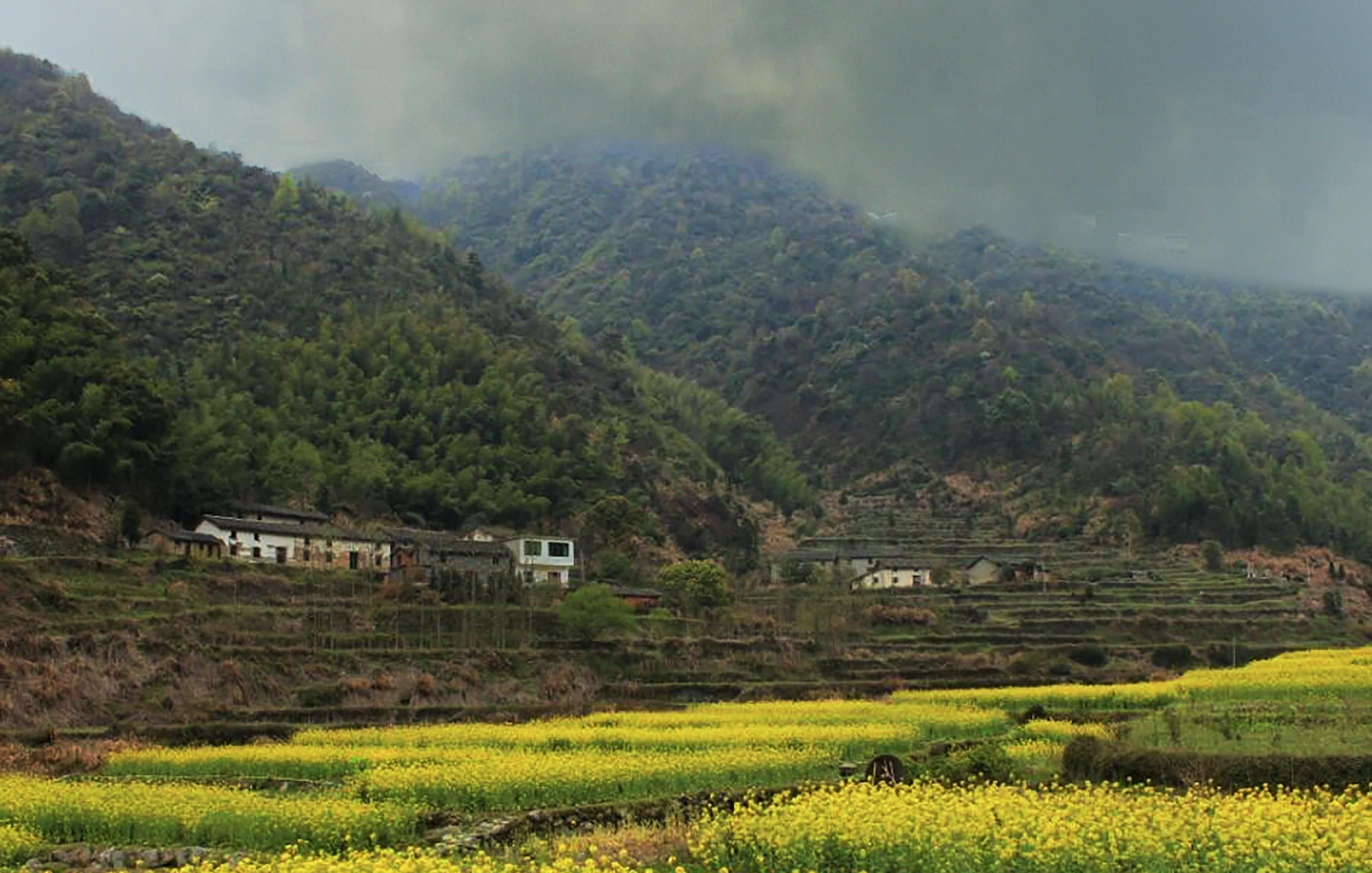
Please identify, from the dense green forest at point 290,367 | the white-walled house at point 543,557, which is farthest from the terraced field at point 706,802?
the dense green forest at point 290,367

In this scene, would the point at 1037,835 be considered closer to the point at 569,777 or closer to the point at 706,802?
the point at 706,802

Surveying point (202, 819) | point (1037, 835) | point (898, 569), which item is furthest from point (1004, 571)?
point (1037, 835)

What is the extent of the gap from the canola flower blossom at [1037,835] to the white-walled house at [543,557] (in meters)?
55.0

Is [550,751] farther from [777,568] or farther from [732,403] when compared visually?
[732,403]

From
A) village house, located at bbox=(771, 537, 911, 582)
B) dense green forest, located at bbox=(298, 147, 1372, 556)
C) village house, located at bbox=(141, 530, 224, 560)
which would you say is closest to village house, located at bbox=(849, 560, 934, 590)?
village house, located at bbox=(771, 537, 911, 582)

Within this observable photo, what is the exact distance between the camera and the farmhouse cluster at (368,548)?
196 feet

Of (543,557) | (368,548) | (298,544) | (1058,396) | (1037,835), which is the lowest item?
(1037,835)

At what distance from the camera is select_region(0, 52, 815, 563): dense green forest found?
2480 inches

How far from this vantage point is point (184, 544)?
58844mm

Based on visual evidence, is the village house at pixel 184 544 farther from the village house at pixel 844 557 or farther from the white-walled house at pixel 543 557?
the village house at pixel 844 557

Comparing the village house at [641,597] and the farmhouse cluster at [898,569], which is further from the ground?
the farmhouse cluster at [898,569]

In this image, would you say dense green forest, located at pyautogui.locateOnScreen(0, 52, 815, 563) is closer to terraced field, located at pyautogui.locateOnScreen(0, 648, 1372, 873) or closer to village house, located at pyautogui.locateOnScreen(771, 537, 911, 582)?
village house, located at pyautogui.locateOnScreen(771, 537, 911, 582)

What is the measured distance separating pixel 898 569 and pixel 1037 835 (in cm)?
7140

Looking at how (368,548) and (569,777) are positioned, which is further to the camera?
(368,548)
